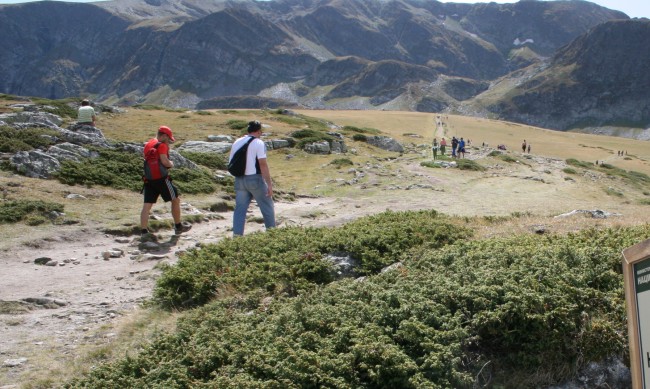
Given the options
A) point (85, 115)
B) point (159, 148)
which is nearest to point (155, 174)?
point (159, 148)

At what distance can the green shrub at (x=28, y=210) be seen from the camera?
41.9 ft

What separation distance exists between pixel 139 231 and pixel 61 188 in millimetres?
4610

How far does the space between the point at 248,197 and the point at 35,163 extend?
385 inches

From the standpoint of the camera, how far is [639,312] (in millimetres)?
3363

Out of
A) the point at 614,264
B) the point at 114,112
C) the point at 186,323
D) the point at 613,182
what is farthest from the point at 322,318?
the point at 114,112

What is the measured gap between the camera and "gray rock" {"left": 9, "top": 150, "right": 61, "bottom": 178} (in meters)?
17.1

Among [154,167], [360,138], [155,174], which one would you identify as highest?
[360,138]

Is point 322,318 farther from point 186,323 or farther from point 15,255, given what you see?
point 15,255

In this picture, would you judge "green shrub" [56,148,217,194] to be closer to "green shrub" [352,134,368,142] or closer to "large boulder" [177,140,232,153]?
"large boulder" [177,140,232,153]

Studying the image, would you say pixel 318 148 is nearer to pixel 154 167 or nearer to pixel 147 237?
pixel 154 167

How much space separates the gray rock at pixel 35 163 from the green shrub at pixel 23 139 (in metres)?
0.84

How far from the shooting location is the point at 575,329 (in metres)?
5.34

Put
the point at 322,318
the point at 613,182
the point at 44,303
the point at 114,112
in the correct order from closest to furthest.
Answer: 1. the point at 322,318
2. the point at 44,303
3. the point at 613,182
4. the point at 114,112

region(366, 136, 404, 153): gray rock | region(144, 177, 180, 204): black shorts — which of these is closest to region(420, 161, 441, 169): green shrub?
region(366, 136, 404, 153): gray rock
